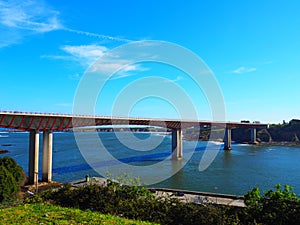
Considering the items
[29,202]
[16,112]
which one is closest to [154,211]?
[29,202]

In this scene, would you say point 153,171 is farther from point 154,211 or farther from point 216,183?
point 154,211

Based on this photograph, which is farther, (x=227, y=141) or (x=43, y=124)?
(x=227, y=141)

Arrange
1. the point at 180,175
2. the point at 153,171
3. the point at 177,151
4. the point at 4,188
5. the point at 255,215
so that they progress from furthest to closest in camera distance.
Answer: the point at 177,151 < the point at 153,171 < the point at 180,175 < the point at 4,188 < the point at 255,215

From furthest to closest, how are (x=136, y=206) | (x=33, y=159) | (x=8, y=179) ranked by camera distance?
(x=33, y=159) < (x=8, y=179) < (x=136, y=206)

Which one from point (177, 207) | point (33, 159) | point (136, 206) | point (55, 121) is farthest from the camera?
point (55, 121)

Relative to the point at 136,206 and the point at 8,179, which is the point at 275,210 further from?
the point at 8,179

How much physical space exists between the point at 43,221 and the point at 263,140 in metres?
125

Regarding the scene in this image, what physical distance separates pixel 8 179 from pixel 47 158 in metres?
14.5

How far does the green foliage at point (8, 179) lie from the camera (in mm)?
19891

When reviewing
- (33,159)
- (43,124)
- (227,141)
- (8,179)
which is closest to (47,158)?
(33,159)

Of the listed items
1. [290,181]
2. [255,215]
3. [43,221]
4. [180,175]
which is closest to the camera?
[43,221]

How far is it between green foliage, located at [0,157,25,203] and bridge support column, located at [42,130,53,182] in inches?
414

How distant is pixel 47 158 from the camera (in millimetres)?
35094

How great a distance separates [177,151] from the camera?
59.4 metres
